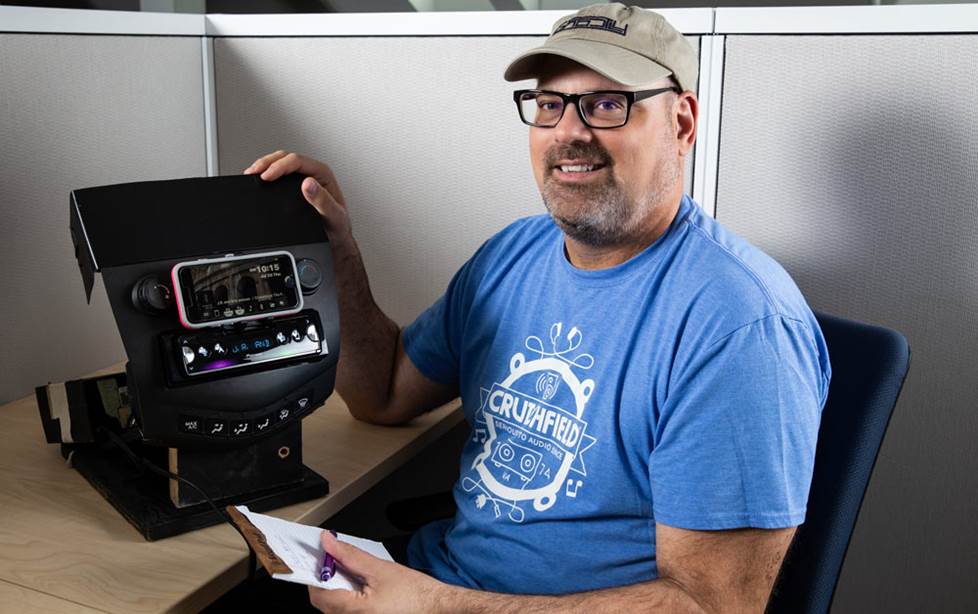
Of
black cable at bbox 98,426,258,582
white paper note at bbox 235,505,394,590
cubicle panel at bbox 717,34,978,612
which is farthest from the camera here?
cubicle panel at bbox 717,34,978,612

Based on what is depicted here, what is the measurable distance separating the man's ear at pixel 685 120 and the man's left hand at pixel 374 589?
0.58 meters

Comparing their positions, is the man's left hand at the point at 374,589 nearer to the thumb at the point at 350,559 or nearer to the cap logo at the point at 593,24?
the thumb at the point at 350,559

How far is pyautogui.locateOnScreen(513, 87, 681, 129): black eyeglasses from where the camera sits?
112cm

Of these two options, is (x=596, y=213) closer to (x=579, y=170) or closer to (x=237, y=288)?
(x=579, y=170)

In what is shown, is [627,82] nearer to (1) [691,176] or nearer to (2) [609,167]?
(2) [609,167]

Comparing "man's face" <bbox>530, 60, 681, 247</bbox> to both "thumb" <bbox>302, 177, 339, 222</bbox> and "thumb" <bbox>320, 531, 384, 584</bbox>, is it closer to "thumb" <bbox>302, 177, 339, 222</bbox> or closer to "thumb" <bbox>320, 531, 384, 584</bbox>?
"thumb" <bbox>302, 177, 339, 222</bbox>

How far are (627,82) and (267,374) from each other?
515 mm

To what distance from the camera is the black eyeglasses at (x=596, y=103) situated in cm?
112

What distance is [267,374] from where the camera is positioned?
105 centimetres

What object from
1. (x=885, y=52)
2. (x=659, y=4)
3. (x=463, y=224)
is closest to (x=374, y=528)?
(x=463, y=224)

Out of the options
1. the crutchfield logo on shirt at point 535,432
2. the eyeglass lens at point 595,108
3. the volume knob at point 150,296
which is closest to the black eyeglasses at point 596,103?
the eyeglass lens at point 595,108

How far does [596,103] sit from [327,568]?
60 cm

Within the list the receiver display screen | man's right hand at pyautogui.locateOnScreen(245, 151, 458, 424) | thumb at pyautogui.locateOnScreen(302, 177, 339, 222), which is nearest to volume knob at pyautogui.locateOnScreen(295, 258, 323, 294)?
the receiver display screen

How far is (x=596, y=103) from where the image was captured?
1.14 m
